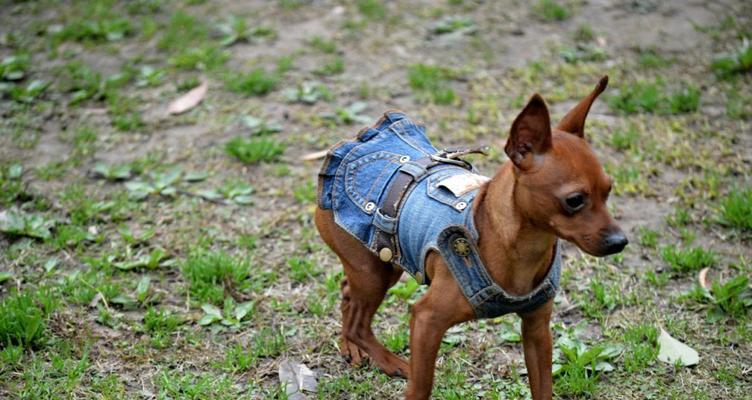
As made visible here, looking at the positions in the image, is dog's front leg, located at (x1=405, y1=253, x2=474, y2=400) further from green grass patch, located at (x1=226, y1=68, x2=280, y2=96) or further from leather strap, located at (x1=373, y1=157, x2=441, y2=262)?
green grass patch, located at (x1=226, y1=68, x2=280, y2=96)

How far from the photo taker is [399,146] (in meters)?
3.61

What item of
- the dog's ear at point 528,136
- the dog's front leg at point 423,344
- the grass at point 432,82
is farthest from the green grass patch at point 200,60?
the dog's ear at point 528,136

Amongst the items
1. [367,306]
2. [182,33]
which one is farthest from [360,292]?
[182,33]

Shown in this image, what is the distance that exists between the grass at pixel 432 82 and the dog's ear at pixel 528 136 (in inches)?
132

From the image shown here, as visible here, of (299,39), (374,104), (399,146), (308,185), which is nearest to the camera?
(399,146)

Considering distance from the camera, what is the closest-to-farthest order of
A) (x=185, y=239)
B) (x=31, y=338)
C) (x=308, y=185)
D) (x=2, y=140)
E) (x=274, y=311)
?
(x=31, y=338) → (x=274, y=311) → (x=185, y=239) → (x=308, y=185) → (x=2, y=140)

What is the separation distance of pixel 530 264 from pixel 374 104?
3.37 m

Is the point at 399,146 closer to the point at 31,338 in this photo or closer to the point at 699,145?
the point at 31,338

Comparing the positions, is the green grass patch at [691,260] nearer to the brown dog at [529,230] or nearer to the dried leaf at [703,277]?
the dried leaf at [703,277]

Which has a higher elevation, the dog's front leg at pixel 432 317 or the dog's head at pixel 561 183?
the dog's head at pixel 561 183

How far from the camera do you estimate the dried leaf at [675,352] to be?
3788mm

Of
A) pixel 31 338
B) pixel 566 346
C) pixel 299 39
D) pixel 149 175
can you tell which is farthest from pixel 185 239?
pixel 299 39

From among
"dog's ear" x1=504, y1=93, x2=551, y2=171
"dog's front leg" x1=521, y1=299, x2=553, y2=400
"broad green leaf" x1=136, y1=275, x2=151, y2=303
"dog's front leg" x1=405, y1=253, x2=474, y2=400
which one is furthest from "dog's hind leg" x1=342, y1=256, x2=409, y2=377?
"broad green leaf" x1=136, y1=275, x2=151, y2=303

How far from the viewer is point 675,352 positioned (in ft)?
12.6
